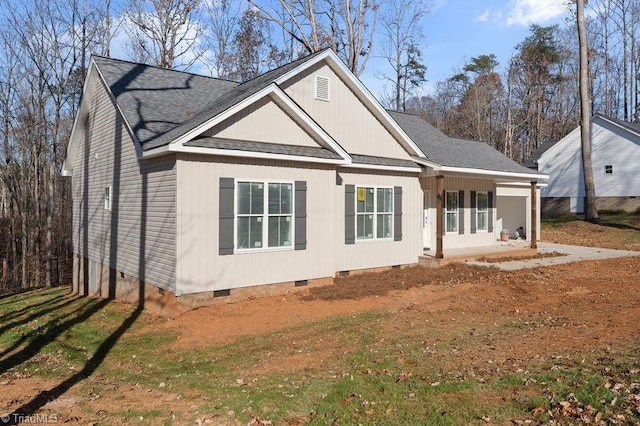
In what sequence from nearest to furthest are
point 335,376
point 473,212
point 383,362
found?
1. point 335,376
2. point 383,362
3. point 473,212

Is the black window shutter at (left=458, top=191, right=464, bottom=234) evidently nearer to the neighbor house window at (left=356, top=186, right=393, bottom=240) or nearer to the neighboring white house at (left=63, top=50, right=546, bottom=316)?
the neighboring white house at (left=63, top=50, right=546, bottom=316)

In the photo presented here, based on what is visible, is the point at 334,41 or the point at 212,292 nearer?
the point at 212,292

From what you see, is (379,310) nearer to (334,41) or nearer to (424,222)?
(424,222)

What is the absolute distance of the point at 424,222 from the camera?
15797mm

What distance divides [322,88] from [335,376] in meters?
8.63

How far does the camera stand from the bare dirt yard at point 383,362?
15.3 ft

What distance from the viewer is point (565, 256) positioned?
15766mm

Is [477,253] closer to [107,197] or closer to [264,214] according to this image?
[264,214]

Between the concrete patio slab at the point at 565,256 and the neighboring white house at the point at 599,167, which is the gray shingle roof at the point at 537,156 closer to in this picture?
the neighboring white house at the point at 599,167

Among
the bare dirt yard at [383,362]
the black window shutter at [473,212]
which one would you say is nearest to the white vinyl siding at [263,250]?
the bare dirt yard at [383,362]

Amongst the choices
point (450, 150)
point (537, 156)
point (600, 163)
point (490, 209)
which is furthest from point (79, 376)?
point (537, 156)

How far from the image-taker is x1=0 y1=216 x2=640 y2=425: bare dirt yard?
4660 millimetres

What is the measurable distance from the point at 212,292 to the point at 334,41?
2029 centimetres

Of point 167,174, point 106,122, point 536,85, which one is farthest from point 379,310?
point 536,85
